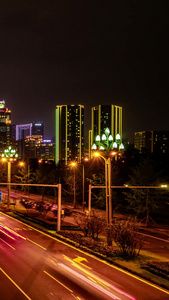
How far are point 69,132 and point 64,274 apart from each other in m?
159

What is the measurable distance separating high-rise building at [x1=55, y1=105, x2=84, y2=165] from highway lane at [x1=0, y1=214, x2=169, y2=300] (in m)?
142

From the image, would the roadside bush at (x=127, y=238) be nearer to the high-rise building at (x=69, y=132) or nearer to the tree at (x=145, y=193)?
the tree at (x=145, y=193)

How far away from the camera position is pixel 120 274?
1510 cm

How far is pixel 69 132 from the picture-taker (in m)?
173

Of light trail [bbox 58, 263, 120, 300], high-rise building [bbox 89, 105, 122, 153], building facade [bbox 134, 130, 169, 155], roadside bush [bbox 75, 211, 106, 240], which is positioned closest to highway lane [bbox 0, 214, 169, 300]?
light trail [bbox 58, 263, 120, 300]

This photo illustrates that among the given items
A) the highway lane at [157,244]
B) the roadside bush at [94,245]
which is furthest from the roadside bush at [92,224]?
the highway lane at [157,244]

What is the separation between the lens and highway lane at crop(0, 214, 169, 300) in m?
12.5

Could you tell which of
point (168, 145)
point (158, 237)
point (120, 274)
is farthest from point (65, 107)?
point (120, 274)

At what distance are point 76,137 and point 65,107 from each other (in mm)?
20755

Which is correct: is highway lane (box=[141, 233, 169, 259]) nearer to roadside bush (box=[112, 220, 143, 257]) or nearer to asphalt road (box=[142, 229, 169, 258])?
asphalt road (box=[142, 229, 169, 258])

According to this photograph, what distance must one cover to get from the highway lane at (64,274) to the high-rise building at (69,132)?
14236 cm

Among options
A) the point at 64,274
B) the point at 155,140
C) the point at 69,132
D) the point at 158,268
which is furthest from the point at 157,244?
the point at 69,132

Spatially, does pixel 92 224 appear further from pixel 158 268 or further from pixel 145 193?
pixel 145 193

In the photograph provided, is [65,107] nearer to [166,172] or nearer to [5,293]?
[166,172]
